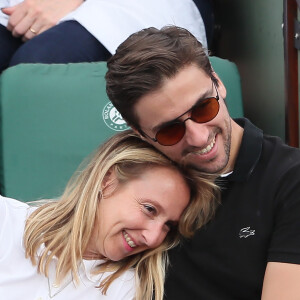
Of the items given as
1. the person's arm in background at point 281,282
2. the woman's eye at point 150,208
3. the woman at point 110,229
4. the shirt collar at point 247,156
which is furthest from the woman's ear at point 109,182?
the person's arm in background at point 281,282

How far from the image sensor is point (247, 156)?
5.69 feet

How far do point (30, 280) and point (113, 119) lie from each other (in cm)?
68

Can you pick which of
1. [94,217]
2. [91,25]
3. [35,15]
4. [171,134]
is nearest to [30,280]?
[94,217]

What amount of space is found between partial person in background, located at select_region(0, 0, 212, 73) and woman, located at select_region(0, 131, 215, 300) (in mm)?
657

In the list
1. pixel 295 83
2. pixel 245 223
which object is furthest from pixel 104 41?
pixel 245 223

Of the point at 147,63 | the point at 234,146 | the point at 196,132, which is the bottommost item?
the point at 234,146

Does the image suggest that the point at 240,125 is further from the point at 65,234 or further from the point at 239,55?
the point at 239,55

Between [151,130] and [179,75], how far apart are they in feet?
0.55

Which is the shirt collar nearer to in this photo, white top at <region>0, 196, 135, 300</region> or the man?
the man

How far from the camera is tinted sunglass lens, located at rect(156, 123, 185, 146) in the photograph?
1679mm

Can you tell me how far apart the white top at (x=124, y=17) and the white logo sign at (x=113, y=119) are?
0.91 ft

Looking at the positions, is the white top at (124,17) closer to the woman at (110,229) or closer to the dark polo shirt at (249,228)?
the woman at (110,229)

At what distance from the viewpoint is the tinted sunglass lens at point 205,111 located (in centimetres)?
166

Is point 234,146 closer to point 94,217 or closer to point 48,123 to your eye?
point 94,217
